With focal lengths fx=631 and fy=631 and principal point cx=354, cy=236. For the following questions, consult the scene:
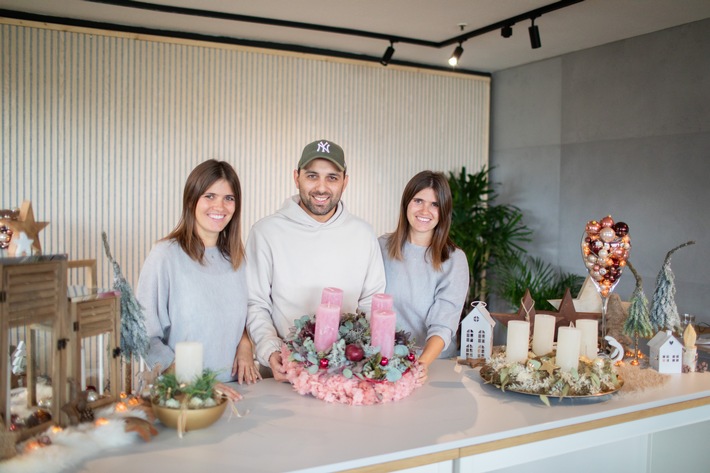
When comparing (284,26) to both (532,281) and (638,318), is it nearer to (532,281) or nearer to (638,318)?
(532,281)

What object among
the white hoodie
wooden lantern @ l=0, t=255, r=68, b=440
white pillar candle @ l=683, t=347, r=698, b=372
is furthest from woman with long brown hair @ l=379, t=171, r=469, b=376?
wooden lantern @ l=0, t=255, r=68, b=440

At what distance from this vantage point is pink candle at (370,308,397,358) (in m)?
2.06

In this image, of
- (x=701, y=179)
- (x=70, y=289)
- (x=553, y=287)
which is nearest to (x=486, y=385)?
(x=70, y=289)

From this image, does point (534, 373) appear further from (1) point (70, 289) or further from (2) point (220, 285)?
(1) point (70, 289)

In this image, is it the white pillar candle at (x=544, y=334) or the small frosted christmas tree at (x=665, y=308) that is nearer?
the white pillar candle at (x=544, y=334)

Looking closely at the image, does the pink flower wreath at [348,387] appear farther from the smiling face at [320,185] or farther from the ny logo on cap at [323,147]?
the ny logo on cap at [323,147]

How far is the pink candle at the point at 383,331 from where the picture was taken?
206cm

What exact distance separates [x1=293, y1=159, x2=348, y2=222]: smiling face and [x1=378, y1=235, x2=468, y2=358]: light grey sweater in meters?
0.43

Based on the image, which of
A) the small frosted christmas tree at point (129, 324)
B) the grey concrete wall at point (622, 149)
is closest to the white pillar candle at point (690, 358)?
the small frosted christmas tree at point (129, 324)

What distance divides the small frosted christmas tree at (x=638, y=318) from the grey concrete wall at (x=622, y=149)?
101 inches

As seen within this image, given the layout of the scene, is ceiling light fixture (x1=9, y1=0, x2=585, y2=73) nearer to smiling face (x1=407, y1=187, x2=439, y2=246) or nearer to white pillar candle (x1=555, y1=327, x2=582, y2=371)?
smiling face (x1=407, y1=187, x2=439, y2=246)

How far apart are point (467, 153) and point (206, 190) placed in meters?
4.98

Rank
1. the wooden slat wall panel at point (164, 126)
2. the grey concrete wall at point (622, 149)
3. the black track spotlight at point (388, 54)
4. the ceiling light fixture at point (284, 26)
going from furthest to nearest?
1. the black track spotlight at point (388, 54)
2. the wooden slat wall panel at point (164, 126)
3. the grey concrete wall at point (622, 149)
4. the ceiling light fixture at point (284, 26)

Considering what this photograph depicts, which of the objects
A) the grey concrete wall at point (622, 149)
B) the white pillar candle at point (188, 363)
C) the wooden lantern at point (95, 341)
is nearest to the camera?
the wooden lantern at point (95, 341)
